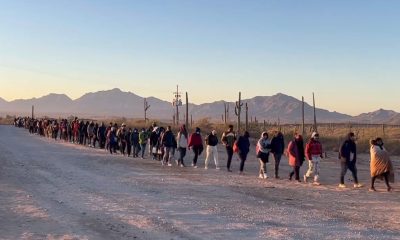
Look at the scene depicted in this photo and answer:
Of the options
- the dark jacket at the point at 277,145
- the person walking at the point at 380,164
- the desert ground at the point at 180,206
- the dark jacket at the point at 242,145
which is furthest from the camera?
the dark jacket at the point at 242,145

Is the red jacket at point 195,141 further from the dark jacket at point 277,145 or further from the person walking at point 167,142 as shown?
the dark jacket at point 277,145

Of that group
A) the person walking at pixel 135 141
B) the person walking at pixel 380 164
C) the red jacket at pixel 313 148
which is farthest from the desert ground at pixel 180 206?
the person walking at pixel 135 141

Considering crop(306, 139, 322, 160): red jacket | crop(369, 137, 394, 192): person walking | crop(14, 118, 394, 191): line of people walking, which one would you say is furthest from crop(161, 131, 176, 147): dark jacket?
crop(369, 137, 394, 192): person walking

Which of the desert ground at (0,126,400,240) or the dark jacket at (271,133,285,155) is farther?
the dark jacket at (271,133,285,155)

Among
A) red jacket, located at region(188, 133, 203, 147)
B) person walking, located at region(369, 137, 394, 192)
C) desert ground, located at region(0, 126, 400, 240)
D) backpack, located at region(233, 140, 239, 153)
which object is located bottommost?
desert ground, located at region(0, 126, 400, 240)

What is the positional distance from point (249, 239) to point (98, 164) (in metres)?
15.4

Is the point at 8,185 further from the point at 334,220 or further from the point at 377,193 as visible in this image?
the point at 377,193

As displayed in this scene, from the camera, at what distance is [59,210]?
12836 mm

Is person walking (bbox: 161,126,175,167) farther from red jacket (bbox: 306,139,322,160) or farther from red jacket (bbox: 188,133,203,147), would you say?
red jacket (bbox: 306,139,322,160)

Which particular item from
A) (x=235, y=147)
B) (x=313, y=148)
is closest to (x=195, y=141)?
(x=235, y=147)

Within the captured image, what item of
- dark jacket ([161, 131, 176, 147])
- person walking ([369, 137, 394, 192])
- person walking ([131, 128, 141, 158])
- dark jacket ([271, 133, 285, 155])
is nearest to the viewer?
person walking ([369, 137, 394, 192])

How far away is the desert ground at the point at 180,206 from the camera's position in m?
10.8

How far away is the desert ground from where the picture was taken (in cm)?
1082

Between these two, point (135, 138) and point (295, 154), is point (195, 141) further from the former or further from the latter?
point (295, 154)
